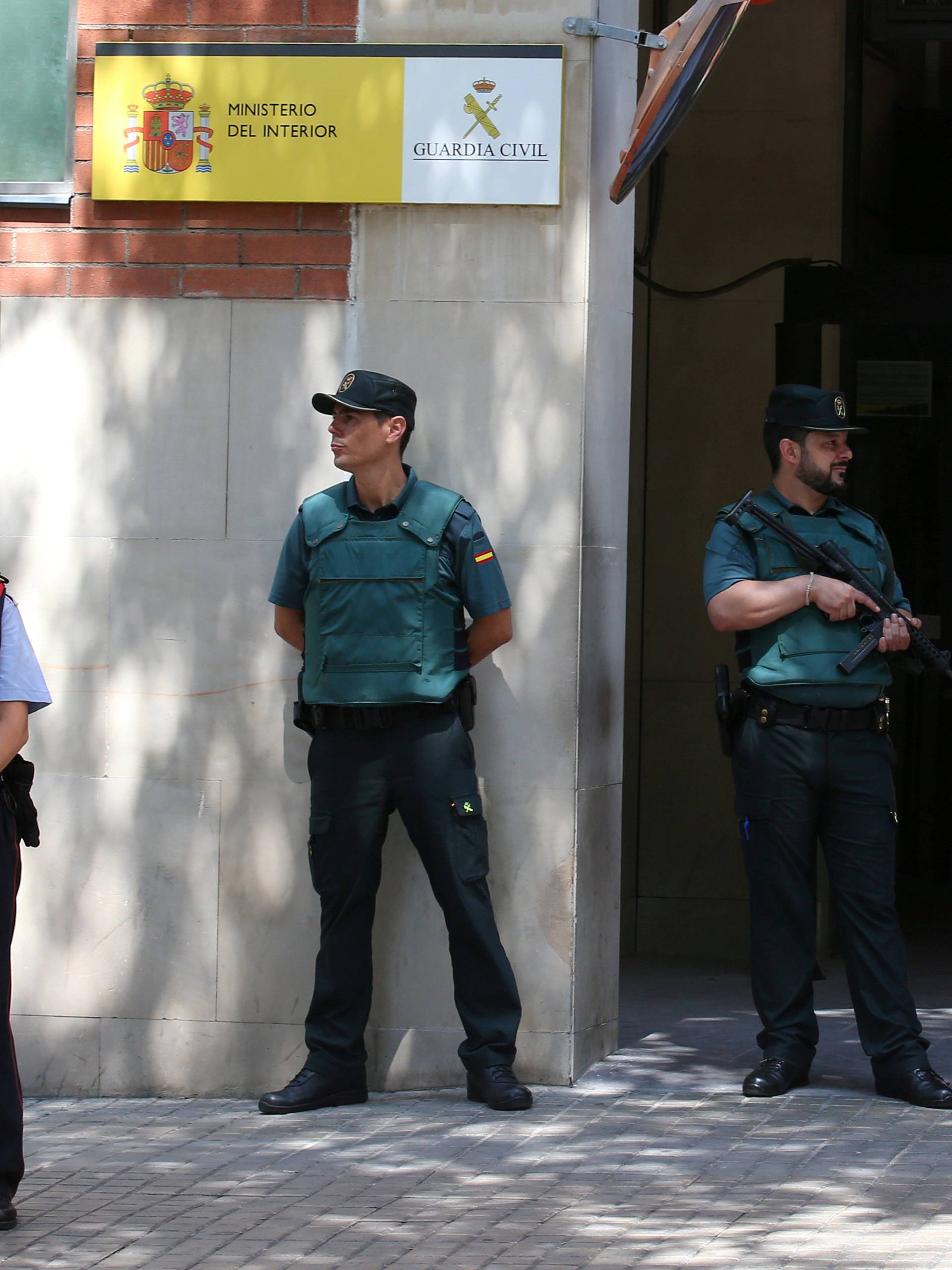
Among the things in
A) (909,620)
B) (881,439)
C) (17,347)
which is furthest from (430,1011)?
(881,439)

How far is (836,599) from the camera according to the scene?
5680 mm

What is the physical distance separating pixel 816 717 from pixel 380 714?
1319 mm

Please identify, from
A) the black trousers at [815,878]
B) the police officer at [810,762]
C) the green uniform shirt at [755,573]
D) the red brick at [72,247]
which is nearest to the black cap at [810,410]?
the police officer at [810,762]

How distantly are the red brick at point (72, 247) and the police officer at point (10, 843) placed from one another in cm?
179

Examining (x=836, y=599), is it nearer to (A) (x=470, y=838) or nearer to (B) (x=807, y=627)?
(B) (x=807, y=627)

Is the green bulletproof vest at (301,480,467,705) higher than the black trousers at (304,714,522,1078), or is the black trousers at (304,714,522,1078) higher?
the green bulletproof vest at (301,480,467,705)

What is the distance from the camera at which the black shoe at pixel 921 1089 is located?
5.69 meters

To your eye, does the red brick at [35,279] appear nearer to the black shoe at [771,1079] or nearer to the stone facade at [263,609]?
the stone facade at [263,609]

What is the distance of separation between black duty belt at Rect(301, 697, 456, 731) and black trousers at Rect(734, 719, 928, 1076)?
1.00 meters

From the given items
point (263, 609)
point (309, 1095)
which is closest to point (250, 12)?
point (263, 609)

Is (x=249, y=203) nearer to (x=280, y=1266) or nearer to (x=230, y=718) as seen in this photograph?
(x=230, y=718)

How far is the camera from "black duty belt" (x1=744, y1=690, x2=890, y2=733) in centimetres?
581

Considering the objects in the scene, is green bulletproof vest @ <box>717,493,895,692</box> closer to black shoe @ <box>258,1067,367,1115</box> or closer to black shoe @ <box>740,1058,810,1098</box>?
black shoe @ <box>740,1058,810,1098</box>

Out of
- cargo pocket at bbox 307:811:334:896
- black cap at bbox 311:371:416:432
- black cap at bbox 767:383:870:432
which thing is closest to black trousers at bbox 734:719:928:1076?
black cap at bbox 767:383:870:432
